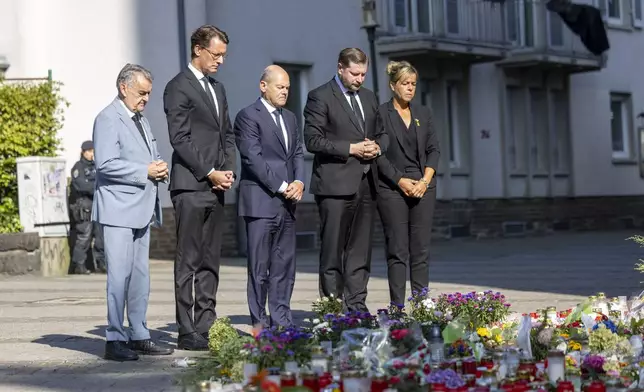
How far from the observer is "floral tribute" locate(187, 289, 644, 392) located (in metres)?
6.41

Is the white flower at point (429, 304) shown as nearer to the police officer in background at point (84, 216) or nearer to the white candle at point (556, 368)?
the white candle at point (556, 368)

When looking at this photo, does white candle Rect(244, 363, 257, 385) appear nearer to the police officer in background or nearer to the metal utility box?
the police officer in background

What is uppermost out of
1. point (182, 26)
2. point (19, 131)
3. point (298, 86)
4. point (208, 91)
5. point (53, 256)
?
point (182, 26)

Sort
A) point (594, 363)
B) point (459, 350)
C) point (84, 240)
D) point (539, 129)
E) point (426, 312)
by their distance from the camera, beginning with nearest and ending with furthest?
point (594, 363) → point (459, 350) → point (426, 312) → point (84, 240) → point (539, 129)

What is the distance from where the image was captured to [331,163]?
10.8 metres

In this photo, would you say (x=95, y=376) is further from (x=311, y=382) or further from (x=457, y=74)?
(x=457, y=74)

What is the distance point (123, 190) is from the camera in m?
9.56

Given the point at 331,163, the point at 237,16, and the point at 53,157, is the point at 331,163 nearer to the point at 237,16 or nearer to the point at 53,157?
the point at 53,157

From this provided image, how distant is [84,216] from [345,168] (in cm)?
1084

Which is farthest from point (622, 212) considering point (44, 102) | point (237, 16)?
point (44, 102)

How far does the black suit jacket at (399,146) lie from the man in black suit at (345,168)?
0.18 meters

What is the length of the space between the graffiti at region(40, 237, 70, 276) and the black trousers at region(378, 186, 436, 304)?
1027 cm

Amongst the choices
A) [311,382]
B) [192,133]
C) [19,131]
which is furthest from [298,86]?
[311,382]

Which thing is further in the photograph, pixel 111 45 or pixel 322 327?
pixel 111 45
